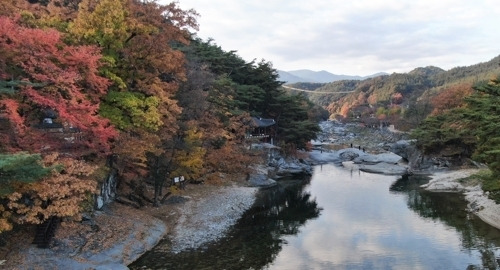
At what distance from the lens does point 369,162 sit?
171ft

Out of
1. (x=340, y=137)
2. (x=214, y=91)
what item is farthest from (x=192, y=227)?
(x=340, y=137)

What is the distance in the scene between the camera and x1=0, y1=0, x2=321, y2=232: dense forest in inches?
571

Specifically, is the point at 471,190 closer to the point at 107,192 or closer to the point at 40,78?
the point at 107,192

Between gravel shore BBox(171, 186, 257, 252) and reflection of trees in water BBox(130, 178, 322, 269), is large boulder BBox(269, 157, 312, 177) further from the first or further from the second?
reflection of trees in water BBox(130, 178, 322, 269)

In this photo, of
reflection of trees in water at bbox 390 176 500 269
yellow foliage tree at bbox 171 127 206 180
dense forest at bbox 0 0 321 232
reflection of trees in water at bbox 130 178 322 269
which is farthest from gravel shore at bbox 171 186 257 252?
reflection of trees in water at bbox 390 176 500 269

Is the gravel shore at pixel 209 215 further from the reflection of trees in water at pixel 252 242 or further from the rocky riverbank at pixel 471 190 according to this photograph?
the rocky riverbank at pixel 471 190

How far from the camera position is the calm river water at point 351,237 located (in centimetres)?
1767

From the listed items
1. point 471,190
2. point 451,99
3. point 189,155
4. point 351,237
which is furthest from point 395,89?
point 351,237

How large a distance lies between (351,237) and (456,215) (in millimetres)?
8986

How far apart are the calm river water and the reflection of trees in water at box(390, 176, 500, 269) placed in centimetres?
4

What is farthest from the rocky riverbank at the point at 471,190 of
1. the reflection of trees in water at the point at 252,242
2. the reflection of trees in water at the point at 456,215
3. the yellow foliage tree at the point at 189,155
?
the yellow foliage tree at the point at 189,155

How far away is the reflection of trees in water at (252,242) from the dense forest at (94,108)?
4.24m

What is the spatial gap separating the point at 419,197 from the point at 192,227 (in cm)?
1970

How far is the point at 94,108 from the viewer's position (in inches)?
668
